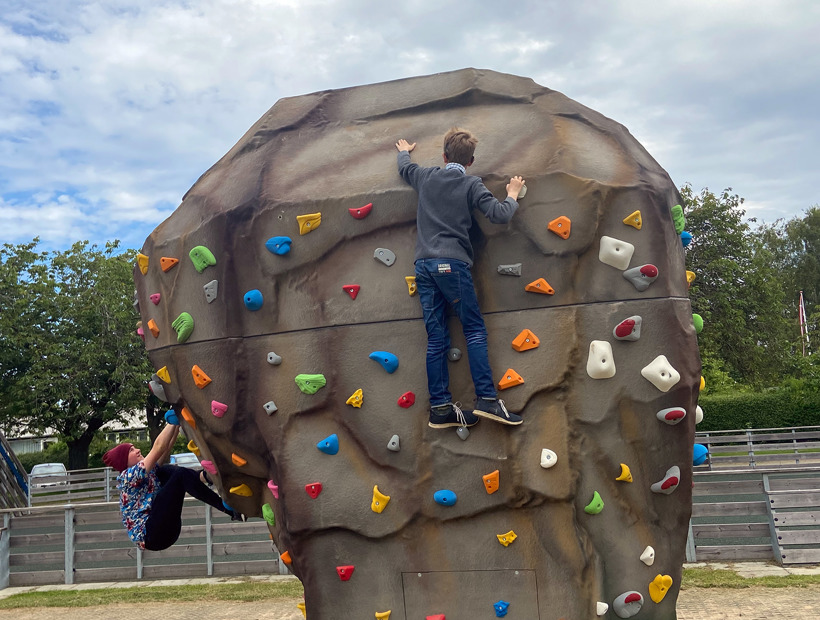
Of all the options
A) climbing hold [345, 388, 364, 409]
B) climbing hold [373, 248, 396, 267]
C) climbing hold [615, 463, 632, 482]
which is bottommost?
climbing hold [615, 463, 632, 482]

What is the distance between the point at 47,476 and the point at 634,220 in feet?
68.8

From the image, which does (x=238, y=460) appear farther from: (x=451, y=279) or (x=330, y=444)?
(x=451, y=279)

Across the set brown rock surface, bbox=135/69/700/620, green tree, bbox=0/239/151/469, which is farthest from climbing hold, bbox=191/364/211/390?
green tree, bbox=0/239/151/469

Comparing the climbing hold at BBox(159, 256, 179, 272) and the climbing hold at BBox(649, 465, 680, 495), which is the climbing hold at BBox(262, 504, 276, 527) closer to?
the climbing hold at BBox(159, 256, 179, 272)

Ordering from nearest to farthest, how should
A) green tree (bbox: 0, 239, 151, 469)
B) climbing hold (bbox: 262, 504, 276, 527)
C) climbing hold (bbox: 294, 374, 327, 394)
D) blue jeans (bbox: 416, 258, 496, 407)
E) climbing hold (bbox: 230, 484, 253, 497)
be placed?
blue jeans (bbox: 416, 258, 496, 407), climbing hold (bbox: 294, 374, 327, 394), climbing hold (bbox: 262, 504, 276, 527), climbing hold (bbox: 230, 484, 253, 497), green tree (bbox: 0, 239, 151, 469)

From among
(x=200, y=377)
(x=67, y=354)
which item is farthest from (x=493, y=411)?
(x=67, y=354)

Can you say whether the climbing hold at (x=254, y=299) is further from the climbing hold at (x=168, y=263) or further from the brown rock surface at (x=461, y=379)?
the climbing hold at (x=168, y=263)

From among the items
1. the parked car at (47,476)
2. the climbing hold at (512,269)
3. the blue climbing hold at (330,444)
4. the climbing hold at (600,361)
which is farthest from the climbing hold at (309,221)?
the parked car at (47,476)

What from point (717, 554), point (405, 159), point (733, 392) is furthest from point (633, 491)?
point (733, 392)

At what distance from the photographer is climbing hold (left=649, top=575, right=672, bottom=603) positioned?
4.27 meters

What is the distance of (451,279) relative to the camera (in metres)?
4.07

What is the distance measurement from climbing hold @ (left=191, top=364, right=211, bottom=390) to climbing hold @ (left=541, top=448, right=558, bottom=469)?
2219 mm

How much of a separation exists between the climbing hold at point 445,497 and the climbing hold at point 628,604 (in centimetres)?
115

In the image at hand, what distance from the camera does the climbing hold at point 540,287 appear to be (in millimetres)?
4191
